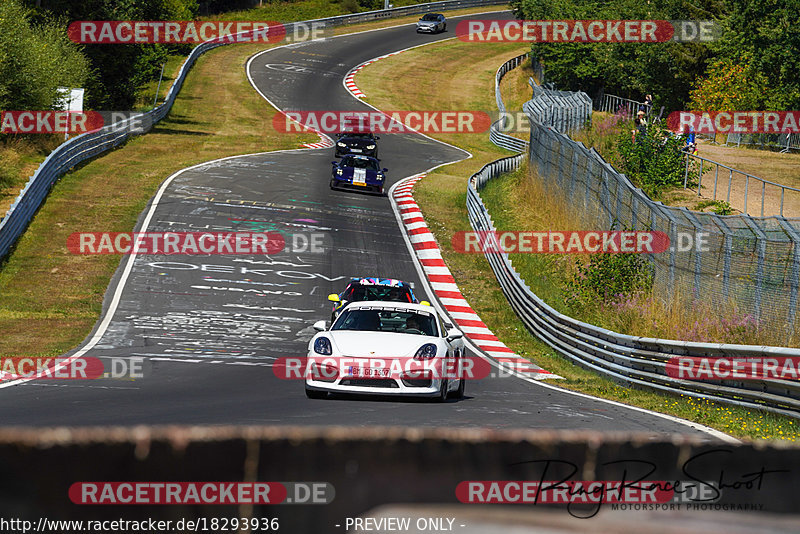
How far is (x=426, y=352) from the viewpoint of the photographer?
12.0m

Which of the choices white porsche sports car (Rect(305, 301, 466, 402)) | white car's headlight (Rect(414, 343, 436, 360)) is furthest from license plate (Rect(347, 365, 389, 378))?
white car's headlight (Rect(414, 343, 436, 360))

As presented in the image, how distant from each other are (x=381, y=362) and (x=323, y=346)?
2.74 ft

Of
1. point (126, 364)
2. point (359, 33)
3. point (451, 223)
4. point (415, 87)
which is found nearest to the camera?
point (126, 364)

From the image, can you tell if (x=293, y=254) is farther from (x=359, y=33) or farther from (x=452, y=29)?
(x=452, y=29)

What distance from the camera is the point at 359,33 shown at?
278 ft

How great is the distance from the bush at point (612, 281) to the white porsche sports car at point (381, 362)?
7.62m

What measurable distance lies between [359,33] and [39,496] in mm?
85016

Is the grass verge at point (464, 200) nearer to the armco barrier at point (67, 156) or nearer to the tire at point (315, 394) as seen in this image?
the tire at point (315, 394)

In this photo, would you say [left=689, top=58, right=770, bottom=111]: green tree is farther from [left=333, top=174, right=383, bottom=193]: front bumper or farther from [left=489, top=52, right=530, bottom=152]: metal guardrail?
[left=333, top=174, right=383, bottom=193]: front bumper

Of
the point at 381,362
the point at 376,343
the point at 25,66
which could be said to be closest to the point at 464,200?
the point at 25,66

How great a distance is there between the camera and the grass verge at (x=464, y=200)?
12.5 meters

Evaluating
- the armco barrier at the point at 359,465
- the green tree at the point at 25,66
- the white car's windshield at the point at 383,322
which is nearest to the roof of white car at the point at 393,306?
the white car's windshield at the point at 383,322

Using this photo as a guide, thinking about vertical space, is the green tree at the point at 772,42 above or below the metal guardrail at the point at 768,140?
above

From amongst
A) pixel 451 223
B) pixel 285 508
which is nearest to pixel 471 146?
pixel 451 223
